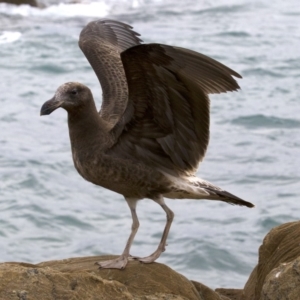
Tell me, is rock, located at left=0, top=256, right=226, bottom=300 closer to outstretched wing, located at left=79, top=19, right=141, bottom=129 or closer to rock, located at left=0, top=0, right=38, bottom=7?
outstretched wing, located at left=79, top=19, right=141, bottom=129

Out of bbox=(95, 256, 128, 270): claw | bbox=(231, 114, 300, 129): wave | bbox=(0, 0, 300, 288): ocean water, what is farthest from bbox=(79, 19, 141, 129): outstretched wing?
bbox=(231, 114, 300, 129): wave

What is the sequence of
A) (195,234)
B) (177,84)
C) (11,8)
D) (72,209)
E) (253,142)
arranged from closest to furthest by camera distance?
(177,84)
(195,234)
(72,209)
(253,142)
(11,8)

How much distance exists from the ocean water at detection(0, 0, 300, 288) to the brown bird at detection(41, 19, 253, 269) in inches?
129

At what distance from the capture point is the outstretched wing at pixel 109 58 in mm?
6723

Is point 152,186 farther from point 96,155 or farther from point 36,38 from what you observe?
point 36,38

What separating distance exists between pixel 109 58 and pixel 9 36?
1203 centimetres

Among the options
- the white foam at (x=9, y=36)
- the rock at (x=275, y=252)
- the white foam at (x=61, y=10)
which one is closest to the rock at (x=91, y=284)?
the rock at (x=275, y=252)

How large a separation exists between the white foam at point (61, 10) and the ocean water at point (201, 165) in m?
0.08

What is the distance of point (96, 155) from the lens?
606 cm

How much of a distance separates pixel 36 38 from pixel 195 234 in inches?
359

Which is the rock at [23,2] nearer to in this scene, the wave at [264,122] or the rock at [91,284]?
the wave at [264,122]

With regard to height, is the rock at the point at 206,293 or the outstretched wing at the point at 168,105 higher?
the outstretched wing at the point at 168,105

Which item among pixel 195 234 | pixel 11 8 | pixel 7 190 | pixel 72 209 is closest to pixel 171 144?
pixel 195 234

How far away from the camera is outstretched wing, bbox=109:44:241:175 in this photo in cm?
571
